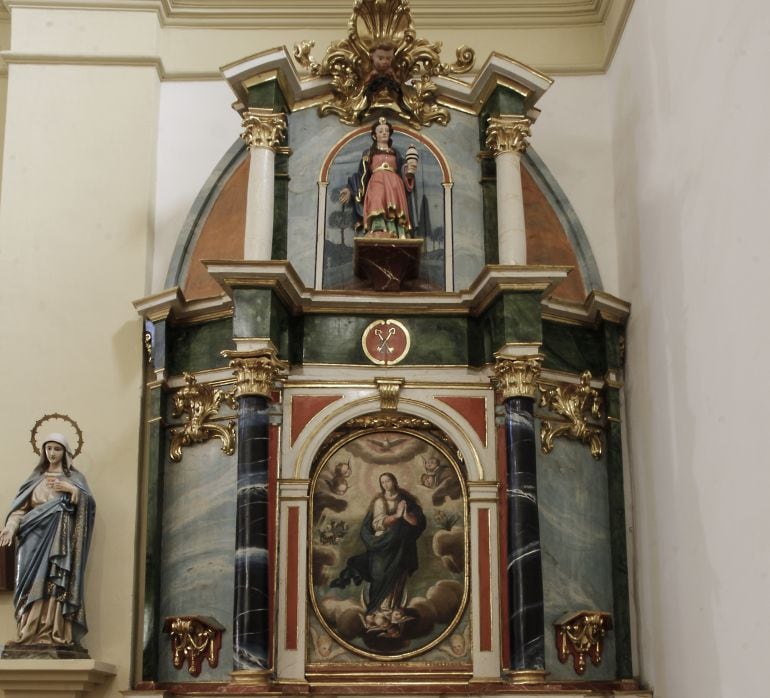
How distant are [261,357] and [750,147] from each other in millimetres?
3806

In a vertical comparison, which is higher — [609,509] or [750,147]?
[750,147]

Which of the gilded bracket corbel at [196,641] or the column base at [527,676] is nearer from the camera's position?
the column base at [527,676]

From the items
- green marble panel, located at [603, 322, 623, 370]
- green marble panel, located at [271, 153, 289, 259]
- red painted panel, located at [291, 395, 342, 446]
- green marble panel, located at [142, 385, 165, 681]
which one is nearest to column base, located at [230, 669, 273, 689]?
green marble panel, located at [142, 385, 165, 681]

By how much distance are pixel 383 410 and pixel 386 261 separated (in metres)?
1.16

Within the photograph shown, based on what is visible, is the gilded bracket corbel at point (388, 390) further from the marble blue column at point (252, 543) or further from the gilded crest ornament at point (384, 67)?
the gilded crest ornament at point (384, 67)

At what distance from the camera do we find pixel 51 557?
9.23 meters

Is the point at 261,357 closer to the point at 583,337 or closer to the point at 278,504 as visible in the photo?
the point at 278,504

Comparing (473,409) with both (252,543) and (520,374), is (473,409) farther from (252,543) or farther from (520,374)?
(252,543)

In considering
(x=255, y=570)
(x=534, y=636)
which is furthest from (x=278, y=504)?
(x=534, y=636)

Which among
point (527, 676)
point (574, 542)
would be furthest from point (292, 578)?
point (574, 542)

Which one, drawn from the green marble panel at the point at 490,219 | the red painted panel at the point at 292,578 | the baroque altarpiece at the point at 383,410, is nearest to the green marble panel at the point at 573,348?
the baroque altarpiece at the point at 383,410

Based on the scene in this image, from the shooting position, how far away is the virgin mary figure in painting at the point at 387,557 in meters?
9.38

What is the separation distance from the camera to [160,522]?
9.80 m

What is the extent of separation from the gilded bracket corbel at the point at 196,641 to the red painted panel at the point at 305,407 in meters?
1.54
